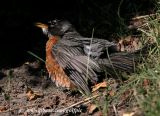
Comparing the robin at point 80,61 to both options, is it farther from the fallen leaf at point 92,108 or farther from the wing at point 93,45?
the fallen leaf at point 92,108

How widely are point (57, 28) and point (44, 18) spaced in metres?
1.10

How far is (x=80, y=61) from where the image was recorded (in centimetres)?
707

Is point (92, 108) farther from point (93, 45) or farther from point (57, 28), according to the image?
point (57, 28)

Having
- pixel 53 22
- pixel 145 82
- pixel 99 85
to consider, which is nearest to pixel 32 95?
pixel 99 85

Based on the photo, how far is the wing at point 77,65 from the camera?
6.93 meters

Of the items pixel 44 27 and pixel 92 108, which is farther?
pixel 44 27

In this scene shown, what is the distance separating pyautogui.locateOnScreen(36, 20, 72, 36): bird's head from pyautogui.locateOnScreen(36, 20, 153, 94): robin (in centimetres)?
30

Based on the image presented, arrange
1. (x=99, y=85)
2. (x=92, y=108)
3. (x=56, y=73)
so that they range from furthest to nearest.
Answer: (x=56, y=73) → (x=99, y=85) → (x=92, y=108)

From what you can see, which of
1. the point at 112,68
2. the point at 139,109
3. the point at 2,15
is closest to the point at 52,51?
the point at 112,68

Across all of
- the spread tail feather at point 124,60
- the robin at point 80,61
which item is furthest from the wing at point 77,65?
the spread tail feather at point 124,60

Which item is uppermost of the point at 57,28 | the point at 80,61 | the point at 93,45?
the point at 57,28

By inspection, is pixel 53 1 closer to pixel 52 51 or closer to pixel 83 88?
pixel 52 51

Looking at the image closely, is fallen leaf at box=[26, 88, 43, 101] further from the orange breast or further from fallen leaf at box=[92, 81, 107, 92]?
fallen leaf at box=[92, 81, 107, 92]

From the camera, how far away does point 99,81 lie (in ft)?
23.2
